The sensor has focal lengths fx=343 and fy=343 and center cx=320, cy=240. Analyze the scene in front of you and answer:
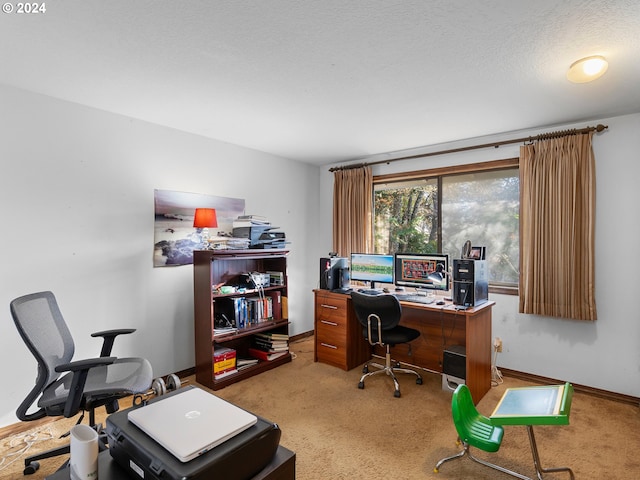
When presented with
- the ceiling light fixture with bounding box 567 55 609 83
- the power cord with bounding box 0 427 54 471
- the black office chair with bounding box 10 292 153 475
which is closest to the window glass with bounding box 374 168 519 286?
the ceiling light fixture with bounding box 567 55 609 83

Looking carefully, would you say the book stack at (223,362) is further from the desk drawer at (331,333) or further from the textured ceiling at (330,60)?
the textured ceiling at (330,60)

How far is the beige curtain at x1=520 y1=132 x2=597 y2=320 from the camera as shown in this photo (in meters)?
2.94

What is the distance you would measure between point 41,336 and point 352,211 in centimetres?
331

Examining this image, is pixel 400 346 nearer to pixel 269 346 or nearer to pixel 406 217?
pixel 269 346

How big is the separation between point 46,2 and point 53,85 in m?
1.02

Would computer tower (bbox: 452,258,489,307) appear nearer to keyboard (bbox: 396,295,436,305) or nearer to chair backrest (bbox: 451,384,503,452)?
keyboard (bbox: 396,295,436,305)

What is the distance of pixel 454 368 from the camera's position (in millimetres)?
2928

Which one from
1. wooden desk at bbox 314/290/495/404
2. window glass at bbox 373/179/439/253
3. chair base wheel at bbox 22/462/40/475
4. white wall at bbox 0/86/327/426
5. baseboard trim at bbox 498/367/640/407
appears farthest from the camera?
window glass at bbox 373/179/439/253

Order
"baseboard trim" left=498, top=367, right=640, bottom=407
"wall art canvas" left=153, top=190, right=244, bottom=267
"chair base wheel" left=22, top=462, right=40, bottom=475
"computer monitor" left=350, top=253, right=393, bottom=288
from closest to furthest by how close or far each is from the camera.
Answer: "chair base wheel" left=22, top=462, right=40, bottom=475 → "baseboard trim" left=498, top=367, right=640, bottom=407 → "wall art canvas" left=153, top=190, right=244, bottom=267 → "computer monitor" left=350, top=253, right=393, bottom=288

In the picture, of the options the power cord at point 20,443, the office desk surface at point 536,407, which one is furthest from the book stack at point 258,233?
the office desk surface at point 536,407

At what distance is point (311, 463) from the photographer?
206cm

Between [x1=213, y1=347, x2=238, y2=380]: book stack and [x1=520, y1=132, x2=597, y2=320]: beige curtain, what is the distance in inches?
109

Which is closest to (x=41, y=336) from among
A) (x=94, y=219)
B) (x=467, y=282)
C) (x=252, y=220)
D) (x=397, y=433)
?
(x=94, y=219)

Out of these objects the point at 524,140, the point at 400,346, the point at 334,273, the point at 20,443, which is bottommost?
the point at 20,443
